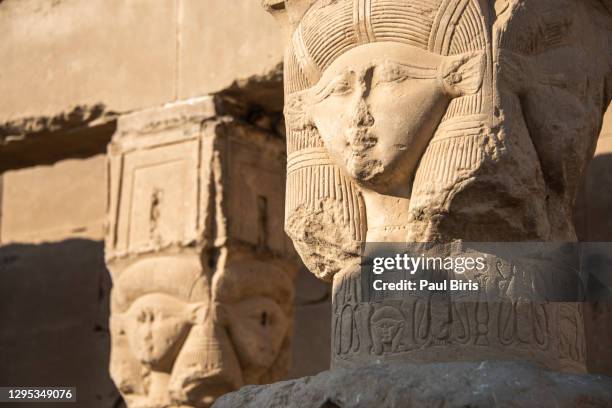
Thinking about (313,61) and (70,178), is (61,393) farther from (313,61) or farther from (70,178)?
(313,61)

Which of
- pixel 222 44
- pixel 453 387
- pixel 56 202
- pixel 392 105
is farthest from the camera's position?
pixel 56 202

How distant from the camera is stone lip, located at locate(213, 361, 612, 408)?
3.11 m

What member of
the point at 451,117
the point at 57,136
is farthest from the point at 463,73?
the point at 57,136

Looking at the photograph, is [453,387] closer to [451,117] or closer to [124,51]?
[451,117]

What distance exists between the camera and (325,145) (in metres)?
3.74

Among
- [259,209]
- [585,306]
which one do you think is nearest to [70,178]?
[259,209]

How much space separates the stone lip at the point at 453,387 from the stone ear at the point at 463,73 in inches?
30.9

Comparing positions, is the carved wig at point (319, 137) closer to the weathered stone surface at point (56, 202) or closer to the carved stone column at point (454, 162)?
the carved stone column at point (454, 162)

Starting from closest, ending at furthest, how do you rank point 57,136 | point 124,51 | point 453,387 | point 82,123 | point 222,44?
point 453,387 < point 222,44 < point 124,51 < point 82,123 < point 57,136

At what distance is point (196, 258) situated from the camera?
17.2ft


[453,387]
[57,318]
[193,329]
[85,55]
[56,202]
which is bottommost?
[453,387]

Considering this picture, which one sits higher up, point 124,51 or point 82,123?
point 124,51

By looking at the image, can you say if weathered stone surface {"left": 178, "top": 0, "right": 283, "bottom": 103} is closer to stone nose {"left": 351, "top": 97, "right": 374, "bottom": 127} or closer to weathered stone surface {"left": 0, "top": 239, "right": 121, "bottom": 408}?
stone nose {"left": 351, "top": 97, "right": 374, "bottom": 127}

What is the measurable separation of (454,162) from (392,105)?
0.86ft
